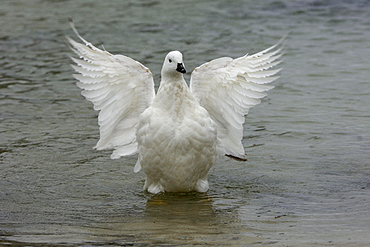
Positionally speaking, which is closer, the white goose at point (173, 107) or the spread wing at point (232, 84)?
the white goose at point (173, 107)

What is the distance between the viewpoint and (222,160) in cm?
969

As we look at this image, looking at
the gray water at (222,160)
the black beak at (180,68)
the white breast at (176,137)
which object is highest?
the black beak at (180,68)

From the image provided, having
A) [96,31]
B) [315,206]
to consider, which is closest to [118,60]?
[315,206]

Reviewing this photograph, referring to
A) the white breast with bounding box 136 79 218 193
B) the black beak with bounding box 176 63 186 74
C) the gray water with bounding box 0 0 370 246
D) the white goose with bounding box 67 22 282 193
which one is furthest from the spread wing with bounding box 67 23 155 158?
the gray water with bounding box 0 0 370 246

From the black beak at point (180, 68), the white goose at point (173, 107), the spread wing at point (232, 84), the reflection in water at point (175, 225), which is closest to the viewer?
the reflection in water at point (175, 225)

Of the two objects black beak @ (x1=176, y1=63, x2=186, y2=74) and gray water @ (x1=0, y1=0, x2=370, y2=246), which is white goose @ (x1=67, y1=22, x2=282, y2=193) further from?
gray water @ (x1=0, y1=0, x2=370, y2=246)

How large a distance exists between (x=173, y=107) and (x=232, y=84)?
83cm

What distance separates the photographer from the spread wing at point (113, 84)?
8.20 metres

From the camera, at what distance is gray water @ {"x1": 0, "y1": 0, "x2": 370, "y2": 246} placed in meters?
6.99

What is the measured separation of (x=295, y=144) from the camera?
1023 cm

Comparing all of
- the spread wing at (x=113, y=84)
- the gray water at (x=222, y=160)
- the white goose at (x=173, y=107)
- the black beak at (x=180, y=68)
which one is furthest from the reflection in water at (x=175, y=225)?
the black beak at (x=180, y=68)

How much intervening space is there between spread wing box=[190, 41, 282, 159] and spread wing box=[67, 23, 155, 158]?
603 mm

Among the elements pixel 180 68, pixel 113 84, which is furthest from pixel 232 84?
pixel 113 84

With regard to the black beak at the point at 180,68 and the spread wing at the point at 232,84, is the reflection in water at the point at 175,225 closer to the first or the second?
the spread wing at the point at 232,84
